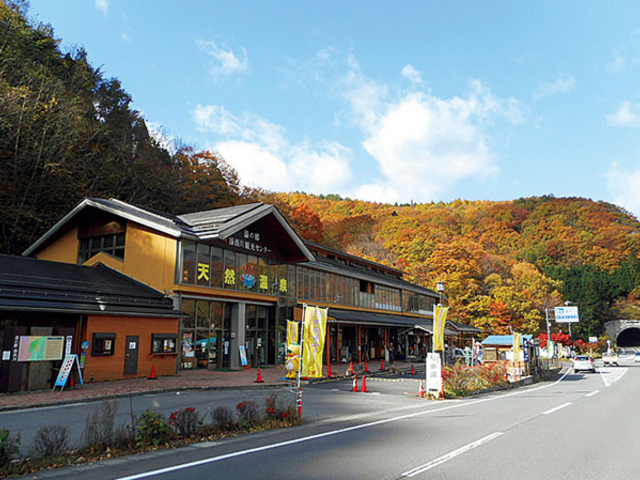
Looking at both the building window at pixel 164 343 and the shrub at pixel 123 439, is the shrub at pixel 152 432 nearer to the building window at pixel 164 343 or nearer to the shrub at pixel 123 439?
the shrub at pixel 123 439

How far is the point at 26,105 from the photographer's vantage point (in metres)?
26.7

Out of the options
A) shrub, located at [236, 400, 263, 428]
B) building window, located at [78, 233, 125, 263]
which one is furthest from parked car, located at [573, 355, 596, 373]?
shrub, located at [236, 400, 263, 428]

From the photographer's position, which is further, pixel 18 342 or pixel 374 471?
pixel 18 342

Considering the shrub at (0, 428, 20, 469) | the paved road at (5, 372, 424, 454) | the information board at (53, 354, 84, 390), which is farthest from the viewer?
the information board at (53, 354, 84, 390)

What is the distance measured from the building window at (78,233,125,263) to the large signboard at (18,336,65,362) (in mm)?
9108

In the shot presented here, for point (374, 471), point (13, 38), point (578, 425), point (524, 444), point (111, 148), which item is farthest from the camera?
point (111, 148)

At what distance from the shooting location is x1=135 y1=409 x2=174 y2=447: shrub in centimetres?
803

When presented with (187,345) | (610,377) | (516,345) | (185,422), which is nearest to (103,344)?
(187,345)

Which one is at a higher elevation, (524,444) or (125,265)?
(125,265)

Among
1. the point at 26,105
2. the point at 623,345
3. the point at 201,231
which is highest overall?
the point at 26,105

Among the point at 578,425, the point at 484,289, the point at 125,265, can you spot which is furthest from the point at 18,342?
the point at 484,289

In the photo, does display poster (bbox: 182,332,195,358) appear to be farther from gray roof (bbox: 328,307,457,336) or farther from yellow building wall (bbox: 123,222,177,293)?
gray roof (bbox: 328,307,457,336)

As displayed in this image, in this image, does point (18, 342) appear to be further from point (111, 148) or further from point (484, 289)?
point (484, 289)

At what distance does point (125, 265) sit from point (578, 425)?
20583 mm
